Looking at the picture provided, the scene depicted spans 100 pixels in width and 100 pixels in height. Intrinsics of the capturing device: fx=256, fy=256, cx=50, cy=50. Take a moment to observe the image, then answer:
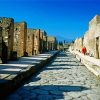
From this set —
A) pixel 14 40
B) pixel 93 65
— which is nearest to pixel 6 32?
pixel 93 65

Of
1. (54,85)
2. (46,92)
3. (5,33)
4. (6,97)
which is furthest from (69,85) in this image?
(5,33)

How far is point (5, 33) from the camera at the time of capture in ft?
53.5

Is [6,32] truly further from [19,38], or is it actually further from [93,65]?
[19,38]

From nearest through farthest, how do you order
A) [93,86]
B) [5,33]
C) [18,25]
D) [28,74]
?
1. [93,86]
2. [28,74]
3. [5,33]
4. [18,25]

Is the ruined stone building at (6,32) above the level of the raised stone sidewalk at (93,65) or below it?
above

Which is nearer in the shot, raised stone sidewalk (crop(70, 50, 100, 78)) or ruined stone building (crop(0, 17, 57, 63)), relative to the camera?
raised stone sidewalk (crop(70, 50, 100, 78))

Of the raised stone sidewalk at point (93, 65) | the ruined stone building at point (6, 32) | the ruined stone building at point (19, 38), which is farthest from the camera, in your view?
the ruined stone building at point (19, 38)

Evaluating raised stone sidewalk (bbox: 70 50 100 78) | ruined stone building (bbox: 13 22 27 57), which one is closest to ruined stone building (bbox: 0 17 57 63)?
ruined stone building (bbox: 13 22 27 57)

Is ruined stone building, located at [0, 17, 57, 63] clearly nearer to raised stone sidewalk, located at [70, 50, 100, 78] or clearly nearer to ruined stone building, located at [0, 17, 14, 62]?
ruined stone building, located at [0, 17, 14, 62]

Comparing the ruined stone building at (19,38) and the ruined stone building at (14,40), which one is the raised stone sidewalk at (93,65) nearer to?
the ruined stone building at (14,40)

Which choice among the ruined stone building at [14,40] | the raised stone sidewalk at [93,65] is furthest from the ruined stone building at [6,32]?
the raised stone sidewalk at [93,65]

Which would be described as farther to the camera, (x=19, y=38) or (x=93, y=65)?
(x=19, y=38)

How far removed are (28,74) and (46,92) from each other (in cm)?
289

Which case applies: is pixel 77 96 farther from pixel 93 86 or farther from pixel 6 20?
pixel 6 20
